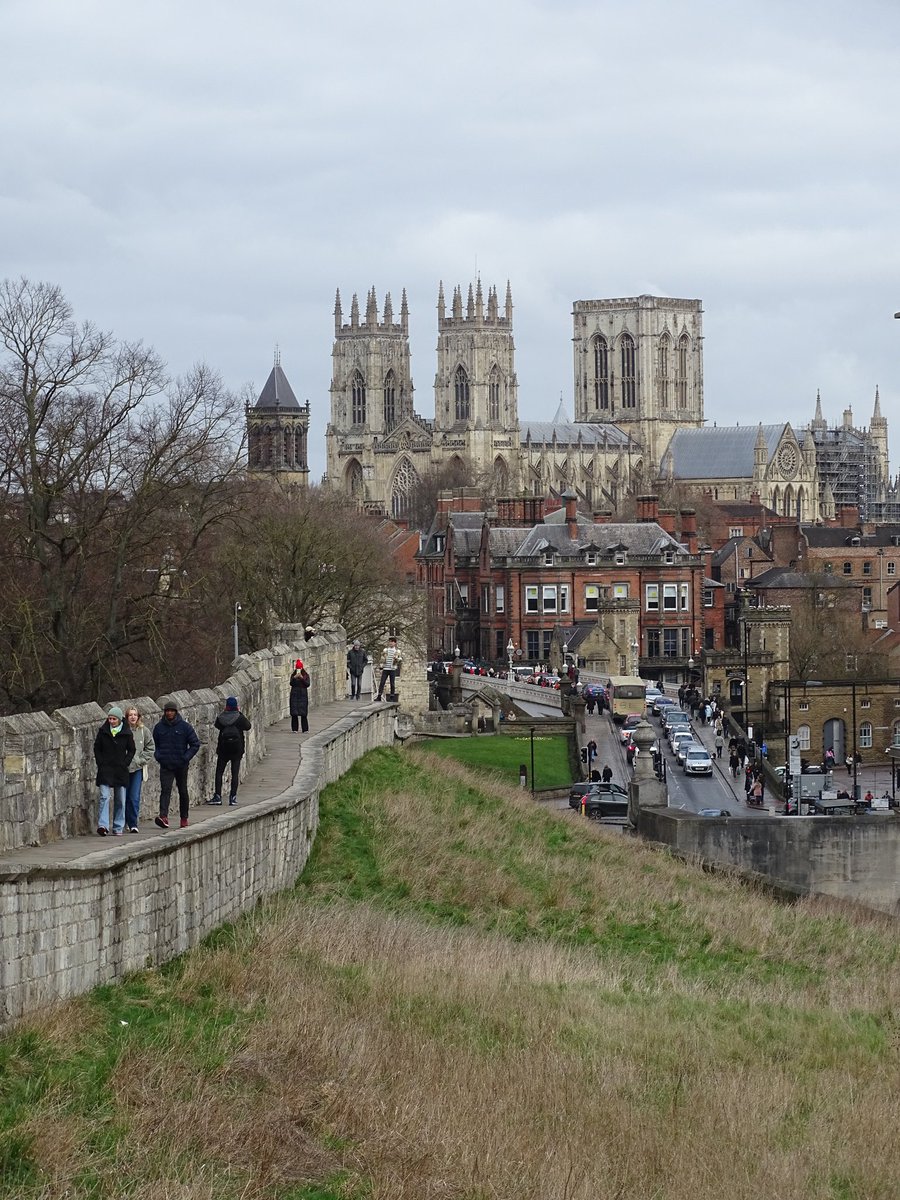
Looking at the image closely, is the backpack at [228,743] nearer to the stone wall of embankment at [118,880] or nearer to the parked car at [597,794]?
the stone wall of embankment at [118,880]

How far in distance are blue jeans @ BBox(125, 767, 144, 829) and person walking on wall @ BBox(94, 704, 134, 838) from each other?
188 millimetres

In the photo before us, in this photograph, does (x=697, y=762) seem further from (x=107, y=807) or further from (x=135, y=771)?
(x=107, y=807)

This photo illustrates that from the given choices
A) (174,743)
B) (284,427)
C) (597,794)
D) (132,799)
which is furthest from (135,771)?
(284,427)

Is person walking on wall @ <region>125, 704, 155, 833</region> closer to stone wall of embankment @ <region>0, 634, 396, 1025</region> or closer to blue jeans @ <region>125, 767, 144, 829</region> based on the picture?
blue jeans @ <region>125, 767, 144, 829</region>

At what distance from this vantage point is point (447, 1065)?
16188 mm

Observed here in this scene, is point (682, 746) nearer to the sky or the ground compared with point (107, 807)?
nearer to the ground

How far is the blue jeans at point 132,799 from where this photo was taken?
18906 millimetres

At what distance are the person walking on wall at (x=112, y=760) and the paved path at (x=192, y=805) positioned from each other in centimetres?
18

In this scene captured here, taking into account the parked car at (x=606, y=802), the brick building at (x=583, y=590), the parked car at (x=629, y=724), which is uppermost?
the brick building at (x=583, y=590)

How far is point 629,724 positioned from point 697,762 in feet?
31.6

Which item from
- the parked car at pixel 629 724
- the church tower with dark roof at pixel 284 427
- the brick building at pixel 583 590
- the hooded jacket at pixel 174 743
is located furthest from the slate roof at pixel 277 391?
the hooded jacket at pixel 174 743

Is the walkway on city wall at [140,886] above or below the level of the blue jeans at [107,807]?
below

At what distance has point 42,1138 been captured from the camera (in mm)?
12789

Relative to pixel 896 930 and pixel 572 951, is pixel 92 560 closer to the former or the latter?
pixel 896 930
